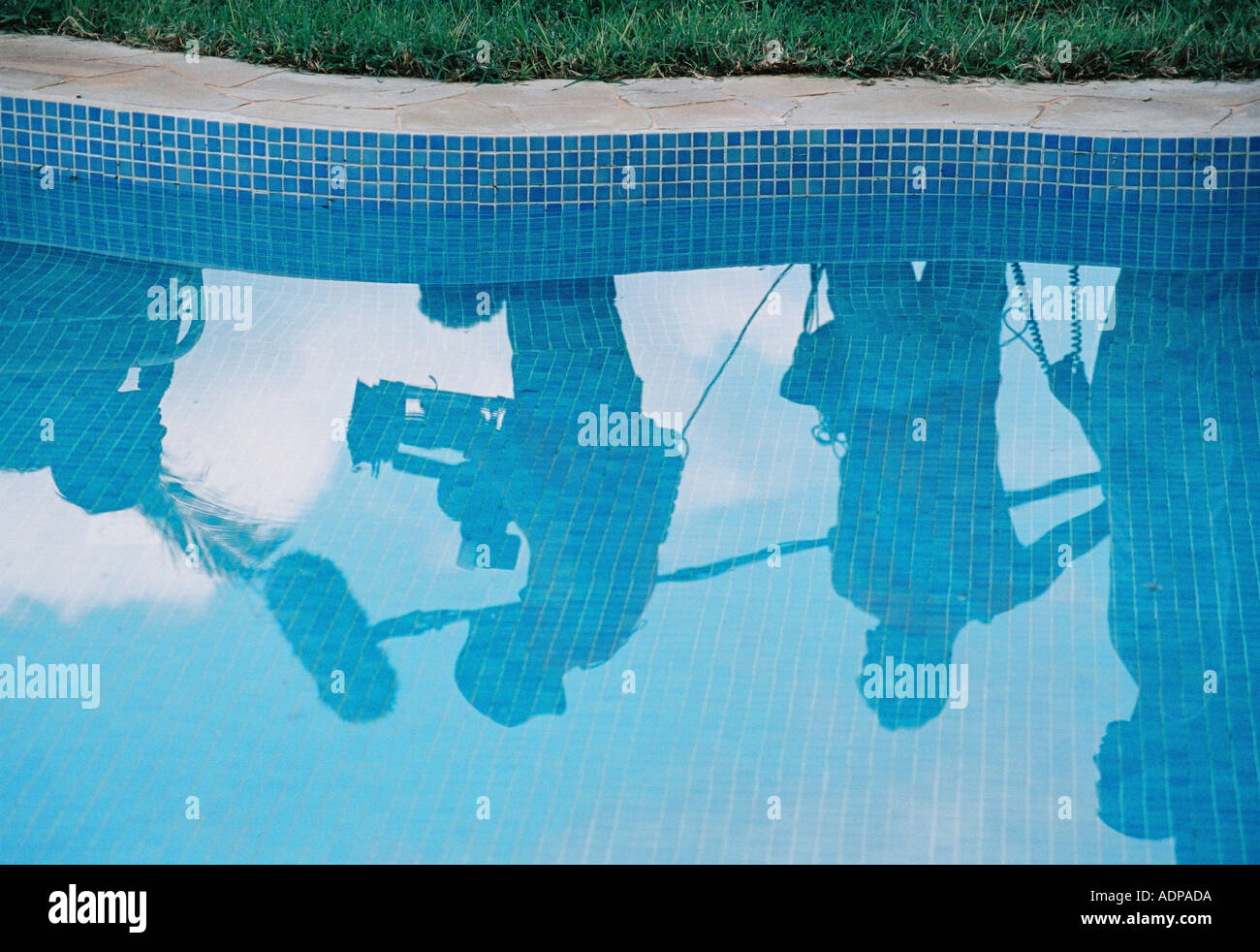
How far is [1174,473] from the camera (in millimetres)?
3705

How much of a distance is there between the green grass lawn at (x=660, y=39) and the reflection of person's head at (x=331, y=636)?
3.13m

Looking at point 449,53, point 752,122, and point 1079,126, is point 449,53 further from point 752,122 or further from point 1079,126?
point 1079,126

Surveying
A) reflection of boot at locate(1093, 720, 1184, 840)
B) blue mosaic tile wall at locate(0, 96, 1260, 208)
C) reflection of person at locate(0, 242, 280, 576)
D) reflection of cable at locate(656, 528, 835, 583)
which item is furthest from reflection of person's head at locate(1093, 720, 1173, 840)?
blue mosaic tile wall at locate(0, 96, 1260, 208)

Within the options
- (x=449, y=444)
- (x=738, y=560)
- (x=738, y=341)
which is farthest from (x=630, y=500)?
(x=738, y=341)

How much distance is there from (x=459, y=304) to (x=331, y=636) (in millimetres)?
1886

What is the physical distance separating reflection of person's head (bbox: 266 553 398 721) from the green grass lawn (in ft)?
10.3

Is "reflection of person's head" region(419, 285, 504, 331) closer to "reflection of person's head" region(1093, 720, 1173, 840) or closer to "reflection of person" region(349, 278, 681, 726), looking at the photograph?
"reflection of person" region(349, 278, 681, 726)

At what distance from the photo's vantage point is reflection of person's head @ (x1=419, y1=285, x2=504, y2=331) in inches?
182

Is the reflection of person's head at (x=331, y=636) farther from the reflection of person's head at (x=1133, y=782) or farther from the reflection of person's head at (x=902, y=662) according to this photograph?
the reflection of person's head at (x=1133, y=782)

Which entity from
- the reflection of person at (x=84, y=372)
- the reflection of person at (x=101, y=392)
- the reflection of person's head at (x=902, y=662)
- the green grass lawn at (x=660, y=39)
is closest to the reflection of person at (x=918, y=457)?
the reflection of person's head at (x=902, y=662)

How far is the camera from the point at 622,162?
517cm

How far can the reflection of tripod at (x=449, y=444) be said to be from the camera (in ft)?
11.4

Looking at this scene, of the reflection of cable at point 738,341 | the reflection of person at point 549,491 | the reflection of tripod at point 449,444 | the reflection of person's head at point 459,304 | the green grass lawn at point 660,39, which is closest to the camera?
the reflection of person at point 549,491
